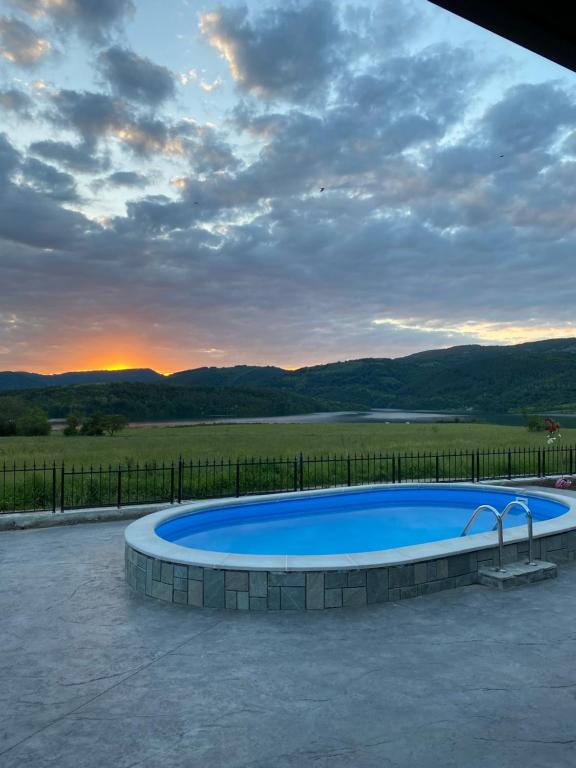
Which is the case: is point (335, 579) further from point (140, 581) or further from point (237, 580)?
point (140, 581)

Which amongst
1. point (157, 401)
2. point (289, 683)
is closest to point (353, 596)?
point (289, 683)

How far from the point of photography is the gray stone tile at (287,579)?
7215 mm

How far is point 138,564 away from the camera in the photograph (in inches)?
320

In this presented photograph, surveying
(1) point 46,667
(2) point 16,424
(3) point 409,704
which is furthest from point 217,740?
(2) point 16,424

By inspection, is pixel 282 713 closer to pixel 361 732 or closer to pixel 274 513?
pixel 361 732

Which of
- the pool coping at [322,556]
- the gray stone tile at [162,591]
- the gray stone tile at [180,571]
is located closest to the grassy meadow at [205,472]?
the pool coping at [322,556]

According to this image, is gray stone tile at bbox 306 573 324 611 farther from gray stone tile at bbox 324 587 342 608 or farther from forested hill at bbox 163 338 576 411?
forested hill at bbox 163 338 576 411

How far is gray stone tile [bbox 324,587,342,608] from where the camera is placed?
7258 mm

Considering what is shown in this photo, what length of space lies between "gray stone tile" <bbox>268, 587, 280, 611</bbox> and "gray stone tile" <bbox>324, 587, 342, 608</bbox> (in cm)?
63

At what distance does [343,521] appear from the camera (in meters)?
13.7

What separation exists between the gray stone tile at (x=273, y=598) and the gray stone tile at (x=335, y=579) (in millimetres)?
654

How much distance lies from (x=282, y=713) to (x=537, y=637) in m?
3.30

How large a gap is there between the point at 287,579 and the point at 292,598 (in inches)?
9.9

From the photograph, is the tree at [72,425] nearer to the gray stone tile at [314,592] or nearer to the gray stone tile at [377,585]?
the gray stone tile at [314,592]
